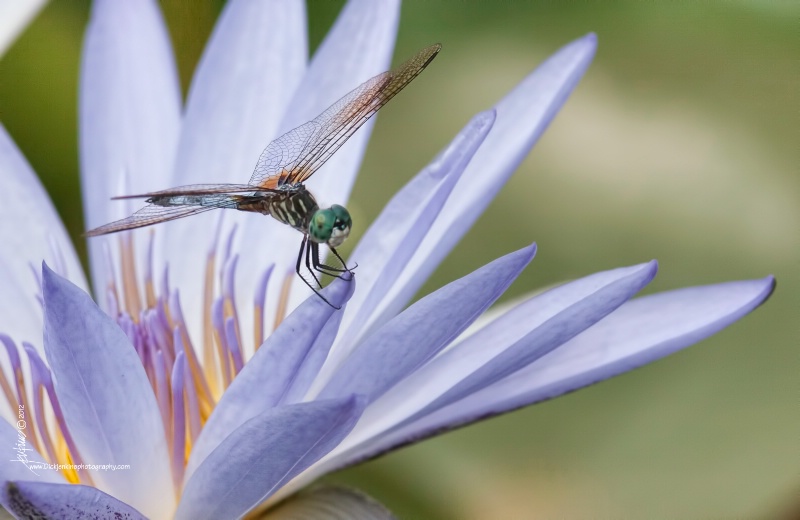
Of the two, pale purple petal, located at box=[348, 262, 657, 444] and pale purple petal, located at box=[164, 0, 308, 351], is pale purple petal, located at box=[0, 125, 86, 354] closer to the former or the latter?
pale purple petal, located at box=[164, 0, 308, 351]

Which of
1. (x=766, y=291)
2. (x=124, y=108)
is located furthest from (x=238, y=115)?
(x=766, y=291)

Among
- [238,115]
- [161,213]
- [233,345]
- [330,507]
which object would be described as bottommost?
[330,507]

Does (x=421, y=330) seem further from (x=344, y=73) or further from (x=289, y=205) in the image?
(x=344, y=73)

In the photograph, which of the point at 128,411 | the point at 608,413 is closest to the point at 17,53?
the point at 128,411

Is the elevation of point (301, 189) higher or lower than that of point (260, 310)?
higher

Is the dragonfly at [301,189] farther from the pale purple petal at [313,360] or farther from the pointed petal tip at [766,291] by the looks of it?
the pointed petal tip at [766,291]

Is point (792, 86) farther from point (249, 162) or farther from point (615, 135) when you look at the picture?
point (249, 162)
